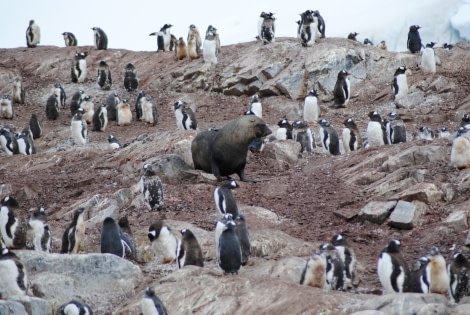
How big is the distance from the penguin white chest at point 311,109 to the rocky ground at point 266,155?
82 cm

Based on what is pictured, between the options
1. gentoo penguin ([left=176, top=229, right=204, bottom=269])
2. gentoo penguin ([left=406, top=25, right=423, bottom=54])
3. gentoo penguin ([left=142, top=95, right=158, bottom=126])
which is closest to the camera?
gentoo penguin ([left=176, top=229, right=204, bottom=269])

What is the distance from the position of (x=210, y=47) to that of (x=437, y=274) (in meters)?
19.4

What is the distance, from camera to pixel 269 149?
60.1 feet

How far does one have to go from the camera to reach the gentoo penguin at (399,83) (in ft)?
79.0

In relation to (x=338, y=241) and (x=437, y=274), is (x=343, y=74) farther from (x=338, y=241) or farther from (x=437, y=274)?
(x=437, y=274)

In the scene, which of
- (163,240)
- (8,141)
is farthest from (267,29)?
(163,240)

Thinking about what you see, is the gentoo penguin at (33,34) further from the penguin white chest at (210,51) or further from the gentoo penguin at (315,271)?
the gentoo penguin at (315,271)

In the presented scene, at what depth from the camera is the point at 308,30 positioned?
26531 millimetres

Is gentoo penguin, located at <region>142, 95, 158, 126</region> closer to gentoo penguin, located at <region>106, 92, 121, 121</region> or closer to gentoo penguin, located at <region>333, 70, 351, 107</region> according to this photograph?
gentoo penguin, located at <region>106, 92, 121, 121</region>

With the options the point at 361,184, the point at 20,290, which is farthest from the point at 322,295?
the point at 361,184

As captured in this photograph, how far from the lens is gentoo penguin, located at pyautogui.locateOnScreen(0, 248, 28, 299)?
32.4 ft

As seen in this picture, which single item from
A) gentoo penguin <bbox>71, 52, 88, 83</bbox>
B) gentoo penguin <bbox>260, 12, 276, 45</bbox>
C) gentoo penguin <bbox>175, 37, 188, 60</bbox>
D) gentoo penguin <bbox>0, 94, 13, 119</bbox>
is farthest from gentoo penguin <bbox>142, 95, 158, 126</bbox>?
gentoo penguin <bbox>71, 52, 88, 83</bbox>

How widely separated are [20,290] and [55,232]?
3.75 m

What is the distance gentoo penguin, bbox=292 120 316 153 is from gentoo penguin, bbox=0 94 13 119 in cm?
1118
